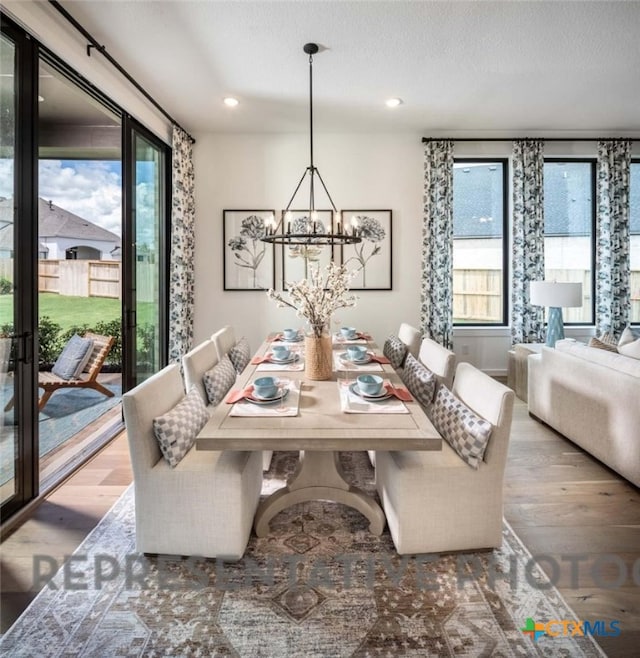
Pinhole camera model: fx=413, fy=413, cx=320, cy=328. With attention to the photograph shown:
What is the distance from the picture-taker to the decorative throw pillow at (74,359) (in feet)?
13.1

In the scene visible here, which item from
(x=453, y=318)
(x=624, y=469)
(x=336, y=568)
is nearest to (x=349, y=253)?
(x=453, y=318)

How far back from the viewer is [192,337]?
5.01 metres

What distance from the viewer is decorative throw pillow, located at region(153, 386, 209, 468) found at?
1.85 meters

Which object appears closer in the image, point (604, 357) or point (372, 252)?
point (604, 357)

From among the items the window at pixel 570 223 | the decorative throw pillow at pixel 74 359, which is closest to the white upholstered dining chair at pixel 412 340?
the window at pixel 570 223

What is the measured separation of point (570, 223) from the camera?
5273 mm

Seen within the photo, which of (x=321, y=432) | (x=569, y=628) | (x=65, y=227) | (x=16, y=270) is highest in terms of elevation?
(x=65, y=227)

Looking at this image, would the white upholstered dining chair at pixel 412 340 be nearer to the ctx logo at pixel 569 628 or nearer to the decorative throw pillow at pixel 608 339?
the decorative throw pillow at pixel 608 339

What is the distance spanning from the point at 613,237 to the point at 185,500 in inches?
216

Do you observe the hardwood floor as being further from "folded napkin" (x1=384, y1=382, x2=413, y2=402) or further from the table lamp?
the table lamp

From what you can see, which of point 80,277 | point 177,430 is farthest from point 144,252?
point 177,430

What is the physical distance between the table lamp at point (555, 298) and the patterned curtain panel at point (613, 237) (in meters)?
1.17

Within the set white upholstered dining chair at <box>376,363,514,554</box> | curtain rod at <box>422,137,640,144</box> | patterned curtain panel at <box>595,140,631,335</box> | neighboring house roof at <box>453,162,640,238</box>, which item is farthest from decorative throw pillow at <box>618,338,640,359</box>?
curtain rod at <box>422,137,640,144</box>

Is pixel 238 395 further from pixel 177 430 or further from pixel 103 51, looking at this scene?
pixel 103 51
